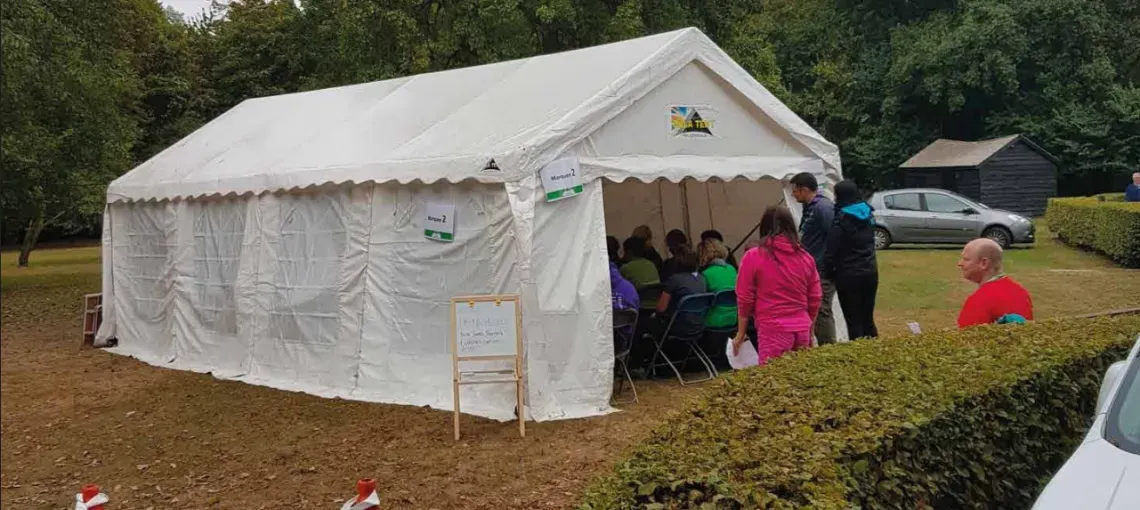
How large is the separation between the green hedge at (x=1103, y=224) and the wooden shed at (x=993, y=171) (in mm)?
253

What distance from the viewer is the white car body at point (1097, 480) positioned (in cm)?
296

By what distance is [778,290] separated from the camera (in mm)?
5836

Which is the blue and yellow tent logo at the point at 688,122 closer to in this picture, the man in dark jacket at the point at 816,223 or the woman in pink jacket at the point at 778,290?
the man in dark jacket at the point at 816,223

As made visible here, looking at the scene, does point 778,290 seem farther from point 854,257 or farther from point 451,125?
point 451,125

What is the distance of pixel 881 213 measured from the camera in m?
18.1

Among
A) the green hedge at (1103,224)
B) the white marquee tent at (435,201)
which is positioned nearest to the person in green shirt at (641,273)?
the white marquee tent at (435,201)

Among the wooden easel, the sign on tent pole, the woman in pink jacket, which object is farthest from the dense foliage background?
the woman in pink jacket

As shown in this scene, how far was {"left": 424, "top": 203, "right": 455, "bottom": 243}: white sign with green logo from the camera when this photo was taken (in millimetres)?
7230

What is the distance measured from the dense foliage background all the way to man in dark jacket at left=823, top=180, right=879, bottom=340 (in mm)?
2348

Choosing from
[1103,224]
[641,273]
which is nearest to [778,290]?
[641,273]

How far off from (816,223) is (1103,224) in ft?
16.6

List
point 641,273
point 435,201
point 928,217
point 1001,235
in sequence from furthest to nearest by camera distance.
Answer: point 928,217, point 1001,235, point 641,273, point 435,201

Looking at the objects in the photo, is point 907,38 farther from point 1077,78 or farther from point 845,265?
point 845,265

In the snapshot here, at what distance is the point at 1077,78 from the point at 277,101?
9.11 m
